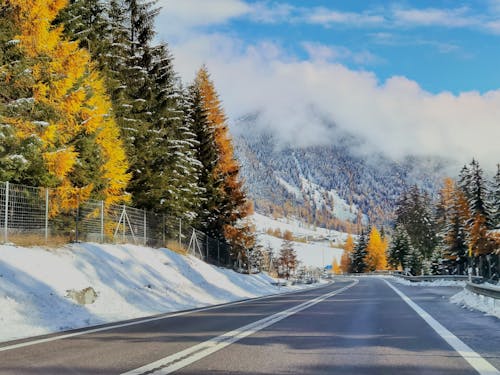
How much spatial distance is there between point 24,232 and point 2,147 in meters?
2.85

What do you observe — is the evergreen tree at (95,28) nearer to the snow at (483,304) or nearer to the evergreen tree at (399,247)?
the snow at (483,304)

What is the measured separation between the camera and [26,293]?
1253 cm

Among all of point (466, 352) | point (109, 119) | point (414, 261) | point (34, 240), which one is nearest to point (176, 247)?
point (109, 119)

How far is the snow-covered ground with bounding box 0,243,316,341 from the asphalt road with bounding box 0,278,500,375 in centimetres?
235

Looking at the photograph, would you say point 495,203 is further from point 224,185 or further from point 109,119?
point 109,119

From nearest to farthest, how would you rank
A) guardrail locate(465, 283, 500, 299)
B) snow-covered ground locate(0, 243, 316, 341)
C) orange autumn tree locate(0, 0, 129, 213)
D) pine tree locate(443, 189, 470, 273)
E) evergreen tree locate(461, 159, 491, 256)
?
snow-covered ground locate(0, 243, 316, 341)
guardrail locate(465, 283, 500, 299)
orange autumn tree locate(0, 0, 129, 213)
evergreen tree locate(461, 159, 491, 256)
pine tree locate(443, 189, 470, 273)

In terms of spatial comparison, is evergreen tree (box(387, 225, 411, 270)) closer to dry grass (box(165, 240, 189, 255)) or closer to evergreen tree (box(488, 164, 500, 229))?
evergreen tree (box(488, 164, 500, 229))

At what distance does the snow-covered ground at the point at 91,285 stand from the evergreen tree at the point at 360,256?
390ft

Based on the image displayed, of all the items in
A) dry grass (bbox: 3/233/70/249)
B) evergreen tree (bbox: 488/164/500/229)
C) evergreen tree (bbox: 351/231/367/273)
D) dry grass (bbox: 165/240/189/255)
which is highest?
evergreen tree (bbox: 488/164/500/229)

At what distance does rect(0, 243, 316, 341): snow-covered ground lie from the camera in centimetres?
1174

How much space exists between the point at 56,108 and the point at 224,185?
21269 mm

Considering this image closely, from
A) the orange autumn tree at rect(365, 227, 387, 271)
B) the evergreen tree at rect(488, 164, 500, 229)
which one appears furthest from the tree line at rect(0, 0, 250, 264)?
the orange autumn tree at rect(365, 227, 387, 271)

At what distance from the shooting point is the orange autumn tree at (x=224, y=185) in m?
38.6

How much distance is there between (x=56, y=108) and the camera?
18.5 m
